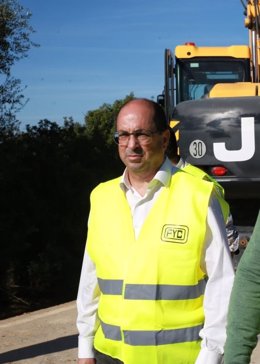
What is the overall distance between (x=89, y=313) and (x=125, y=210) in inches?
19.7

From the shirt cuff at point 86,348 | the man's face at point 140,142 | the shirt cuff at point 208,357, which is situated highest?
the man's face at point 140,142

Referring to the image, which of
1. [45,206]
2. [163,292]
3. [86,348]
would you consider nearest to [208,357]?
[163,292]

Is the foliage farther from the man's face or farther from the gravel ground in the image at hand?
the man's face

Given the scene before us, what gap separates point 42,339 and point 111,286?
179 inches

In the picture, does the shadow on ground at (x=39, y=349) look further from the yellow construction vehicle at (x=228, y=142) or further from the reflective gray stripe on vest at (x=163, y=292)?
the reflective gray stripe on vest at (x=163, y=292)

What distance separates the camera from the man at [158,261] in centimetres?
243

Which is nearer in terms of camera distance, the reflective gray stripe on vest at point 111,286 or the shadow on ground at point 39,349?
the reflective gray stripe on vest at point 111,286

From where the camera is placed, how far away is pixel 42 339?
6859 millimetres

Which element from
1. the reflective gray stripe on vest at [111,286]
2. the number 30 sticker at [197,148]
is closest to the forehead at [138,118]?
the reflective gray stripe on vest at [111,286]

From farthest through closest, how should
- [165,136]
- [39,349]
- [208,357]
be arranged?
1. [39,349]
2. [165,136]
3. [208,357]

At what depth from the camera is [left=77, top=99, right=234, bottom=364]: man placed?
7.96ft

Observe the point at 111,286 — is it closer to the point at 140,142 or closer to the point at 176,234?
the point at 176,234

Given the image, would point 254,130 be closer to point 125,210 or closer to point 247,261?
point 125,210

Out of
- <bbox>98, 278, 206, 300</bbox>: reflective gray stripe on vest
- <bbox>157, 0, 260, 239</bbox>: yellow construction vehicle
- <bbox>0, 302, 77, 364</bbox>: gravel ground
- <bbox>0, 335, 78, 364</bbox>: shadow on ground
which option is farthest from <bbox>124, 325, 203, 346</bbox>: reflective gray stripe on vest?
<bbox>157, 0, 260, 239</bbox>: yellow construction vehicle
